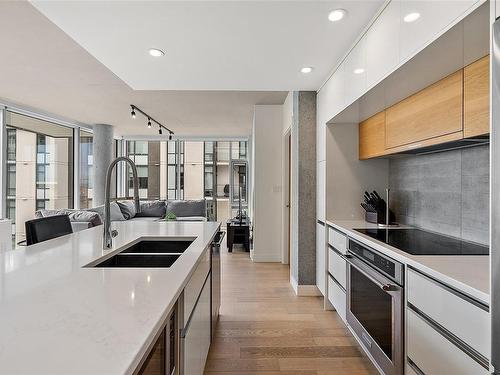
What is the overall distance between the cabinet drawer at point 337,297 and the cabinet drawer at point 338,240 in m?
0.33

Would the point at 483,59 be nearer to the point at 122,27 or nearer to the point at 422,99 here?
the point at 422,99

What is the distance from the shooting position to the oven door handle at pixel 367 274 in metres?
1.66

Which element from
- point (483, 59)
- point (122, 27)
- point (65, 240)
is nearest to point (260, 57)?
point (122, 27)

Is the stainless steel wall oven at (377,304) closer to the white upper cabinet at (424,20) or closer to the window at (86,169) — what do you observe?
the white upper cabinet at (424,20)

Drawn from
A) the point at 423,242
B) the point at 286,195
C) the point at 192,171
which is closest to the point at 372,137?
the point at 423,242

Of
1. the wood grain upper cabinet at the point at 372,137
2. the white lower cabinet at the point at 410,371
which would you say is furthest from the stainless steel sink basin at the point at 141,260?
the wood grain upper cabinet at the point at 372,137

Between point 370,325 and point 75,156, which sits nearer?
point 370,325

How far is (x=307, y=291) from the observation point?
3504mm

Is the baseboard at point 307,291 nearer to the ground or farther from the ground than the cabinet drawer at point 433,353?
nearer to the ground

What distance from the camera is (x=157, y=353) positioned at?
36.2 inches

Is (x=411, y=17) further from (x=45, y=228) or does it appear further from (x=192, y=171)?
(x=192, y=171)

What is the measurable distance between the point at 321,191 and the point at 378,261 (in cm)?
144

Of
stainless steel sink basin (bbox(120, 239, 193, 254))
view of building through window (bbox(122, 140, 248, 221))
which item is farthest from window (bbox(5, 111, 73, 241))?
stainless steel sink basin (bbox(120, 239, 193, 254))

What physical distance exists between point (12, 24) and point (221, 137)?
232 inches
